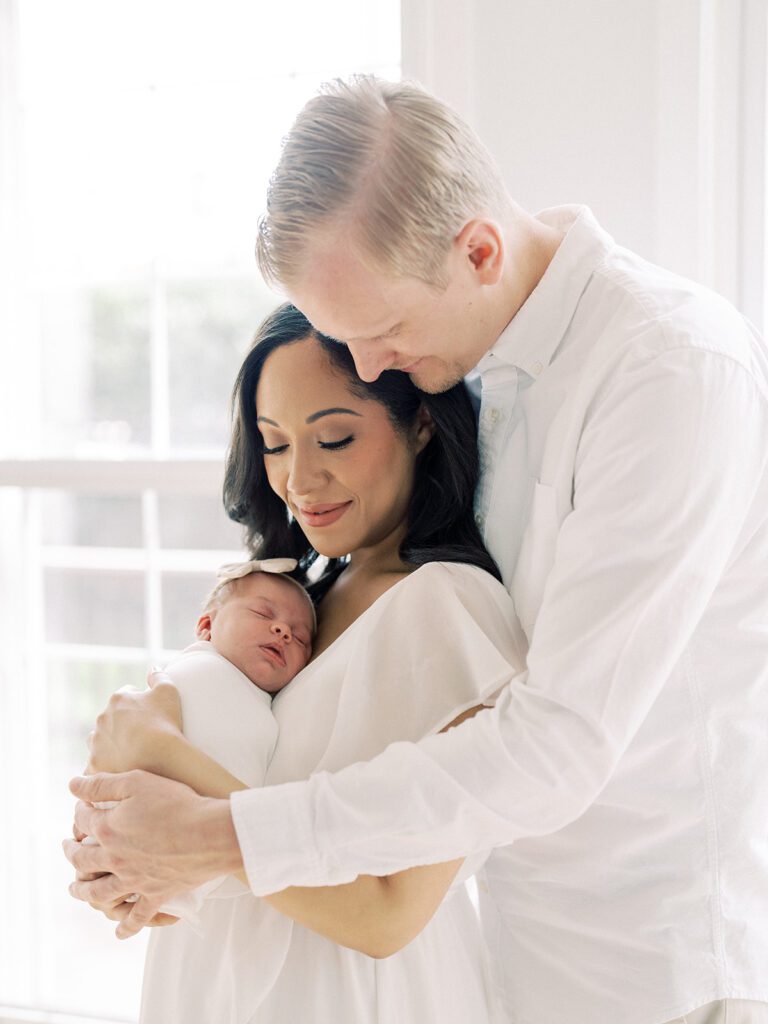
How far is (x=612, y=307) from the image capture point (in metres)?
1.29

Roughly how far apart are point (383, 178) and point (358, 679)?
63cm

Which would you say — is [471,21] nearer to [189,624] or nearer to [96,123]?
[96,123]

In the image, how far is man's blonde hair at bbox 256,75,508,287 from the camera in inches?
48.9

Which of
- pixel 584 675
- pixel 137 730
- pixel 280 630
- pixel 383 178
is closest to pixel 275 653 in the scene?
pixel 280 630

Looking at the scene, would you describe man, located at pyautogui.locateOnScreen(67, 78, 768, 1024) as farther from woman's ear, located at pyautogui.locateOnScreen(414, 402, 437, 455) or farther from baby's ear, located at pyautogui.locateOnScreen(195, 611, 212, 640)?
baby's ear, located at pyautogui.locateOnScreen(195, 611, 212, 640)

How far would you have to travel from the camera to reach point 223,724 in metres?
1.41

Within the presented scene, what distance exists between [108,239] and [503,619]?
5.72 ft

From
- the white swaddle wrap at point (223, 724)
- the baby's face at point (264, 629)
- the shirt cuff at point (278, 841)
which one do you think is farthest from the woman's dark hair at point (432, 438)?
the shirt cuff at point (278, 841)

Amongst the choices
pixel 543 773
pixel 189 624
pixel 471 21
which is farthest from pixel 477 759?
pixel 189 624

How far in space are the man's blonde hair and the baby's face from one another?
56 cm

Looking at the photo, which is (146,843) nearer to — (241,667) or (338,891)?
(338,891)

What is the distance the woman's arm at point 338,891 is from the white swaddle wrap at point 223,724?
0.06 m

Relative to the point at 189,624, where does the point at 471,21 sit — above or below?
above

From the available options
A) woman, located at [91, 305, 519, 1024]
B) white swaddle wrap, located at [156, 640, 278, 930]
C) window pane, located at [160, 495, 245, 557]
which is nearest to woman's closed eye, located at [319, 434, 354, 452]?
woman, located at [91, 305, 519, 1024]
